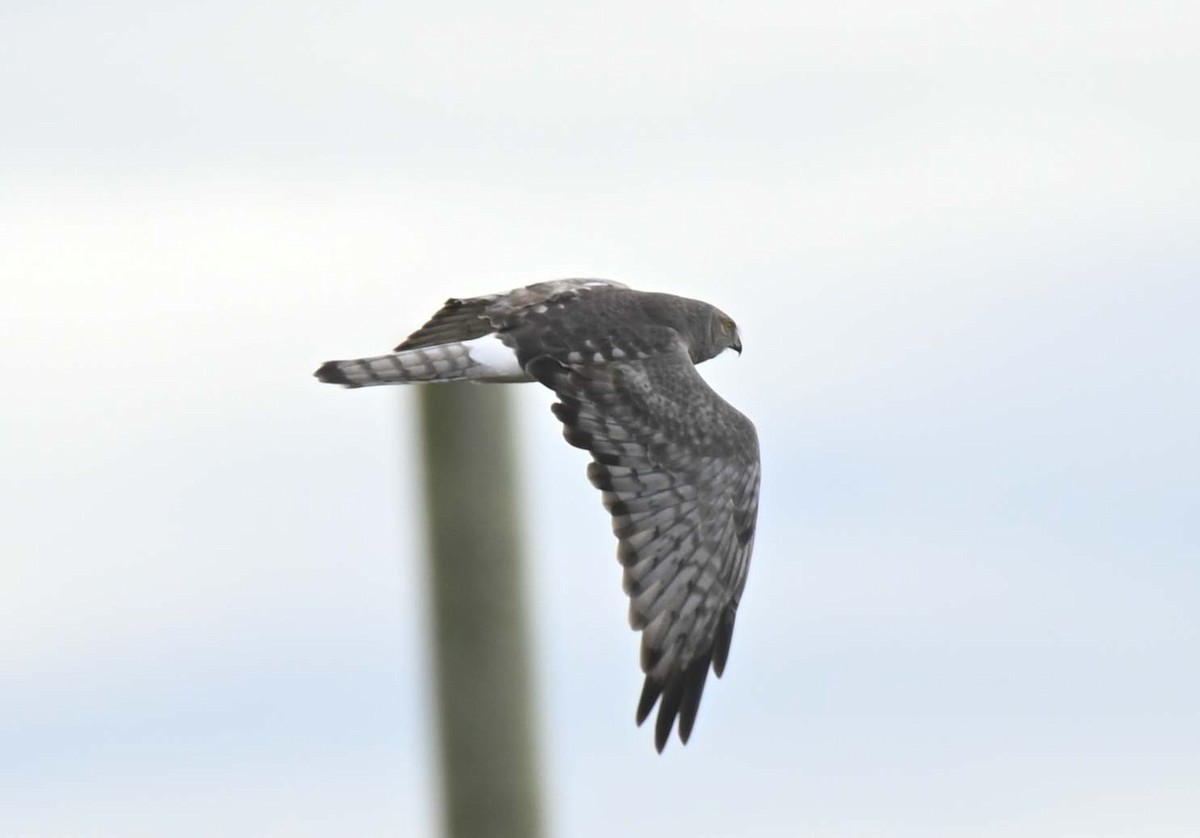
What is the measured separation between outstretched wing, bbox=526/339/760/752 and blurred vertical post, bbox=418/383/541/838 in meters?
2.77

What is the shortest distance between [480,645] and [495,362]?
424cm

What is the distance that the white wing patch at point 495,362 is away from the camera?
9.23 metres

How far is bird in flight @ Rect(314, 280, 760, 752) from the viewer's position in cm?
824

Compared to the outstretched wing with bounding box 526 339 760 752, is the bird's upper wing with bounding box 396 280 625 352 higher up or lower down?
higher up

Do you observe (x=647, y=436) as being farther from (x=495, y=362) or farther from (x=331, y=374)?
(x=331, y=374)

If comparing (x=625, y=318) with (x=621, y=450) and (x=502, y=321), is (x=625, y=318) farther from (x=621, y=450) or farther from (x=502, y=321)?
(x=621, y=450)

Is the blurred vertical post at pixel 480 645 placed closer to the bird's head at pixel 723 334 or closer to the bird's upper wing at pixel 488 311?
the bird's upper wing at pixel 488 311

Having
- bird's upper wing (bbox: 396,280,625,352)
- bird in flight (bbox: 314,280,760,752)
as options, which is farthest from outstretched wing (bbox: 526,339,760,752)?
bird's upper wing (bbox: 396,280,625,352)

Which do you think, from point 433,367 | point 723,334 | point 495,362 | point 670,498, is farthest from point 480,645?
point 723,334

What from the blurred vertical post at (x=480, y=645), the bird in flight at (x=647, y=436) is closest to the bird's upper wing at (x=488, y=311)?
the bird in flight at (x=647, y=436)

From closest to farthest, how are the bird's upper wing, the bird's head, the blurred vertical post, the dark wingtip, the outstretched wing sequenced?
the blurred vertical post
the outstretched wing
the dark wingtip
the bird's upper wing
the bird's head

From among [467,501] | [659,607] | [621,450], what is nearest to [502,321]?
[621,450]

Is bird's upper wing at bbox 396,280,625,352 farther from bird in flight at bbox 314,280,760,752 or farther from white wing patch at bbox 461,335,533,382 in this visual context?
white wing patch at bbox 461,335,533,382

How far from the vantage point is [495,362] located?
9.27 metres
